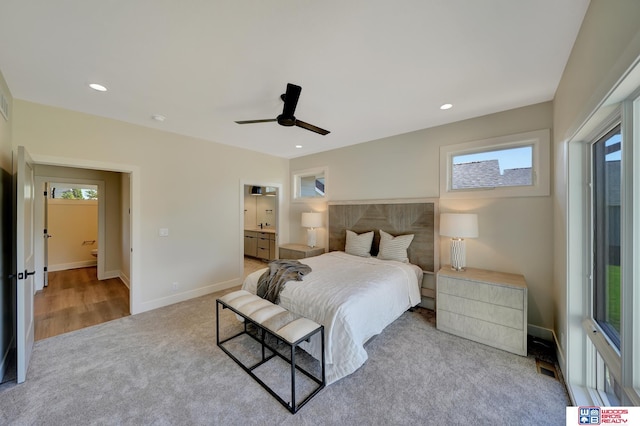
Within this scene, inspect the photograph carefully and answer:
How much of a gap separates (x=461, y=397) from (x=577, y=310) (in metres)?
1.14

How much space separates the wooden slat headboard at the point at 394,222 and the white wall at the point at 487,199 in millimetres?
147

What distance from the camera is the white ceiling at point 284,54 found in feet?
4.81

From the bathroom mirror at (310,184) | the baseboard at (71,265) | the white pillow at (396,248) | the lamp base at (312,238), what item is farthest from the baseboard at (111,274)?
the white pillow at (396,248)

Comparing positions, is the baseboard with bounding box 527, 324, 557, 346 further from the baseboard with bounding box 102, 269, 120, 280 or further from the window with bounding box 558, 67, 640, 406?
the baseboard with bounding box 102, 269, 120, 280

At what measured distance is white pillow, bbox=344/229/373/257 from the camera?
12.7 ft

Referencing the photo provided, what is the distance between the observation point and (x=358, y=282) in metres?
2.57

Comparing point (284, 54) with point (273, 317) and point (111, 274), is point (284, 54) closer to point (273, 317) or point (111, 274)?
point (273, 317)

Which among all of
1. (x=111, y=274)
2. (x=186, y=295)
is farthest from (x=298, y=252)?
(x=111, y=274)

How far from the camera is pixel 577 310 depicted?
1840 millimetres

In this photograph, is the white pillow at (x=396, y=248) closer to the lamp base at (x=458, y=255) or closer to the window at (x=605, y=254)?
the lamp base at (x=458, y=255)

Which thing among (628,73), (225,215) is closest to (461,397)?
(628,73)

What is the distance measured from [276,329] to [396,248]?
2224 mm

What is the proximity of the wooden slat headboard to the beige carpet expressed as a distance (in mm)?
1190

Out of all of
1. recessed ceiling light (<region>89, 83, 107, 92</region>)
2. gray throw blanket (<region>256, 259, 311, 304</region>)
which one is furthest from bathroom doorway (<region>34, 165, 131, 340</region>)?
gray throw blanket (<region>256, 259, 311, 304</region>)
